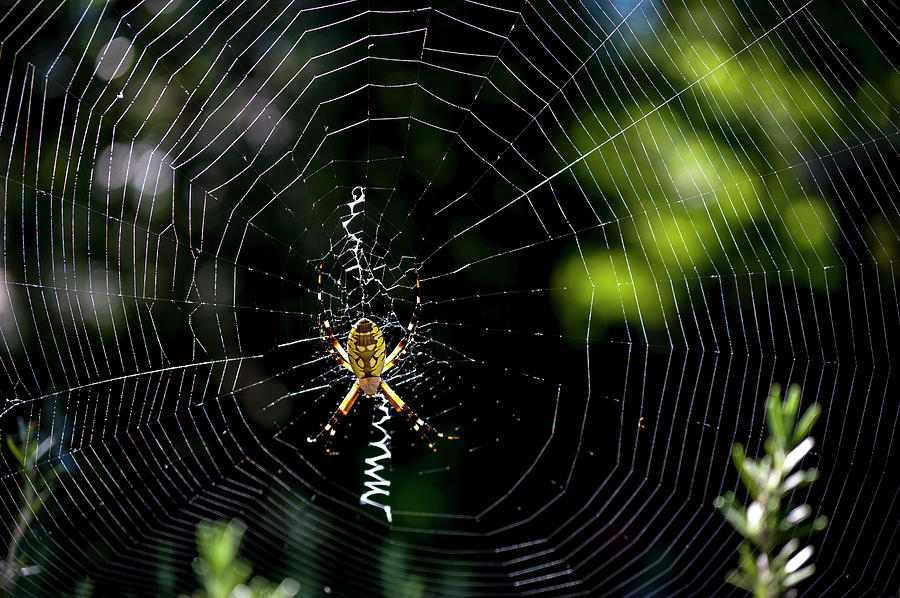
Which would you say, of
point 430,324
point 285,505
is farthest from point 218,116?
point 285,505

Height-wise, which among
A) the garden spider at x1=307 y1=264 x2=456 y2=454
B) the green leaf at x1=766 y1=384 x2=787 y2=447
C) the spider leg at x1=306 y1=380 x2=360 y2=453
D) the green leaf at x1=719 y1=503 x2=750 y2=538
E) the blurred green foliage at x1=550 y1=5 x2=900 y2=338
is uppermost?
the blurred green foliage at x1=550 y1=5 x2=900 y2=338

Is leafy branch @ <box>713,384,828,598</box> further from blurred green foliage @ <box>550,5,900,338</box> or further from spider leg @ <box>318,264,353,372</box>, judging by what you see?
spider leg @ <box>318,264,353,372</box>

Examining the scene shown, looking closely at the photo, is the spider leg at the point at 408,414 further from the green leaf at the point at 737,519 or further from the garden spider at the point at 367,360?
the green leaf at the point at 737,519

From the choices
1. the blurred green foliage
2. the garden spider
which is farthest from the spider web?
the garden spider

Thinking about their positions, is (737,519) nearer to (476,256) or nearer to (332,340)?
(332,340)

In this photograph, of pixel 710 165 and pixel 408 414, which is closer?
pixel 710 165

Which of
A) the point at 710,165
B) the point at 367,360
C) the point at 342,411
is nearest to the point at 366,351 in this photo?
the point at 367,360

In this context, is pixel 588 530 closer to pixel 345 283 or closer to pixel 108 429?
pixel 345 283
